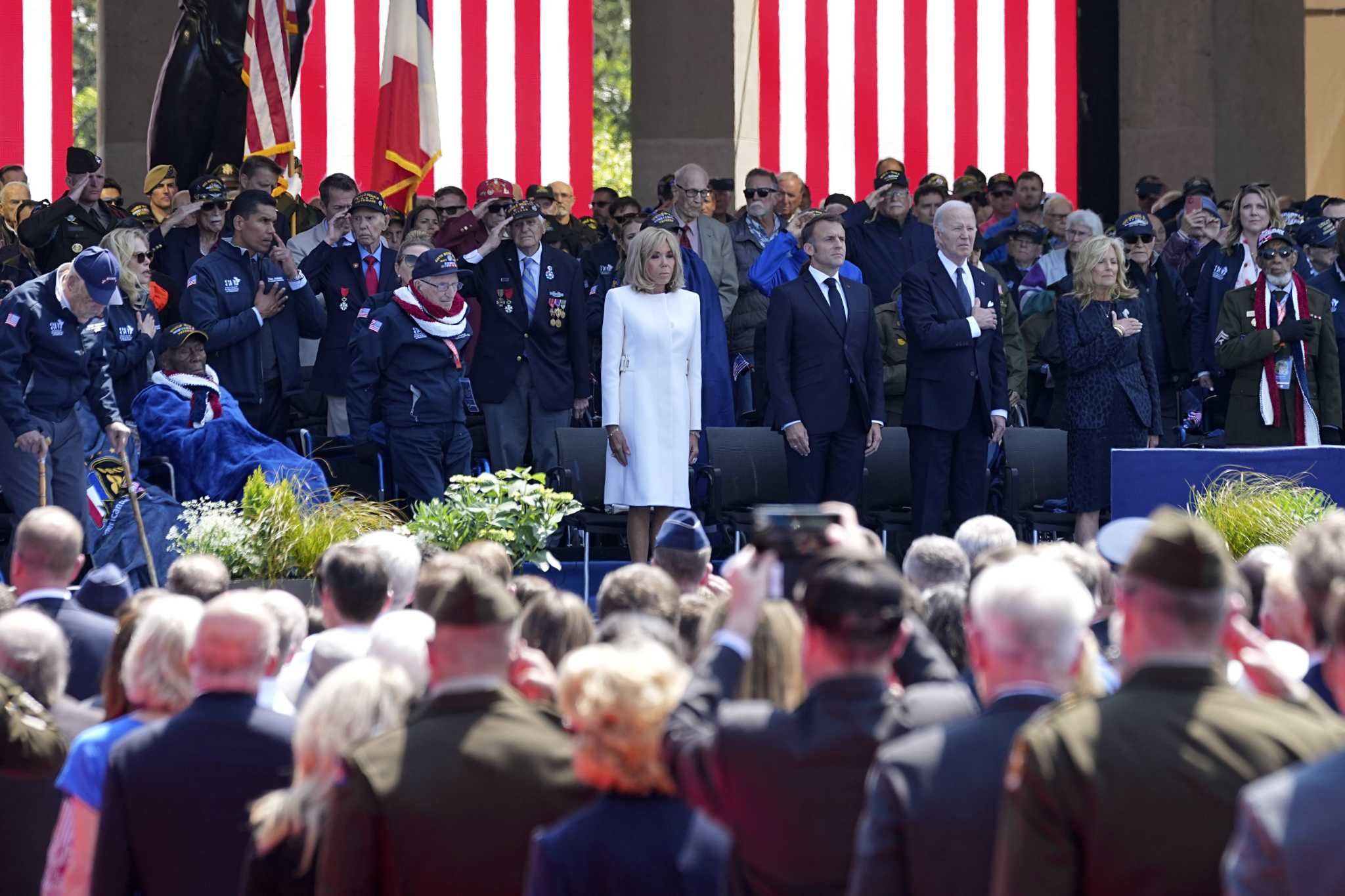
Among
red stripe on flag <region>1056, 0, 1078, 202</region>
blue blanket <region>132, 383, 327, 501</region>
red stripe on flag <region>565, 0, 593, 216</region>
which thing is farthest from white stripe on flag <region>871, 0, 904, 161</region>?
blue blanket <region>132, 383, 327, 501</region>

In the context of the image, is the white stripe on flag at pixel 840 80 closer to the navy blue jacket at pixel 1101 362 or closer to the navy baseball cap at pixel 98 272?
the navy blue jacket at pixel 1101 362

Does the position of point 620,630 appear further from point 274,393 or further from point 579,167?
point 579,167

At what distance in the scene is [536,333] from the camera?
41.6 ft

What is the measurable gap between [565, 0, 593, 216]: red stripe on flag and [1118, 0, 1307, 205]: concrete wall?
482 centimetres

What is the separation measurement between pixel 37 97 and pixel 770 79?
20.6ft

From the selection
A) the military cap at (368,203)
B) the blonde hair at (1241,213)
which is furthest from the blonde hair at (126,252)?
the blonde hair at (1241,213)

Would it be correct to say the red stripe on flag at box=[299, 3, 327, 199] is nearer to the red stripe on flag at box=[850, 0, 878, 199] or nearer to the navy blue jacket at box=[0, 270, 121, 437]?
the red stripe on flag at box=[850, 0, 878, 199]

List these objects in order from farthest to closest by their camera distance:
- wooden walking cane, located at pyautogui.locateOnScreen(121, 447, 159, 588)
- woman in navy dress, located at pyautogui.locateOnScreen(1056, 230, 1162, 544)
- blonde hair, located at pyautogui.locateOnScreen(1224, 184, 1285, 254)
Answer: blonde hair, located at pyautogui.locateOnScreen(1224, 184, 1285, 254)
woman in navy dress, located at pyautogui.locateOnScreen(1056, 230, 1162, 544)
wooden walking cane, located at pyautogui.locateOnScreen(121, 447, 159, 588)

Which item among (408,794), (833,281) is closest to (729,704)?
(408,794)

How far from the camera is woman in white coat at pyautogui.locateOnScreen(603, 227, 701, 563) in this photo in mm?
11695

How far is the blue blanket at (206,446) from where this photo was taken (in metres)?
11.3

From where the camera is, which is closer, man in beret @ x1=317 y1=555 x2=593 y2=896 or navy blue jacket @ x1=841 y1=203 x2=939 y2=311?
man in beret @ x1=317 y1=555 x2=593 y2=896

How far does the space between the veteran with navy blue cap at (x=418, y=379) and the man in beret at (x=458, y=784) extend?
808cm

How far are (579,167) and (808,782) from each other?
626 inches
